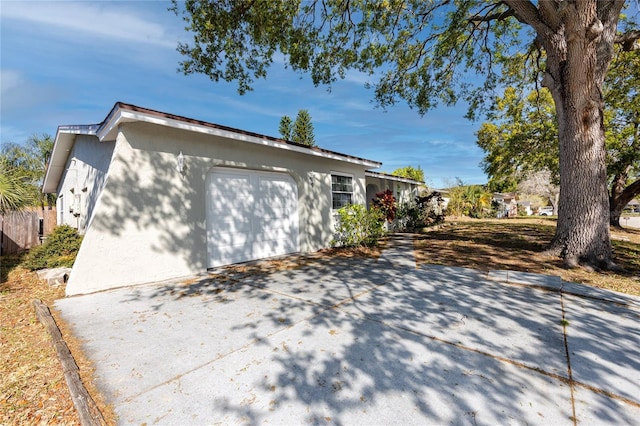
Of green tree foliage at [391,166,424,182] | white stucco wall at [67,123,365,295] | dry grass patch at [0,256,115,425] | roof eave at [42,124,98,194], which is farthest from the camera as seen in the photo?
green tree foliage at [391,166,424,182]

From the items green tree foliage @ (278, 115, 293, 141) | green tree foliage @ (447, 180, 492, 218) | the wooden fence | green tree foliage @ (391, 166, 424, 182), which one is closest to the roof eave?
the wooden fence

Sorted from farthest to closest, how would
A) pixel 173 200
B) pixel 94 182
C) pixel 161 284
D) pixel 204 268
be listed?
1. pixel 94 182
2. pixel 204 268
3. pixel 173 200
4. pixel 161 284

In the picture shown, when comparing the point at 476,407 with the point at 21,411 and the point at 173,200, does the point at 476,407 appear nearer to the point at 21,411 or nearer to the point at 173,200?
the point at 21,411

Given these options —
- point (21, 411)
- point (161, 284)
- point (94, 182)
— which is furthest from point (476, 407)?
point (94, 182)

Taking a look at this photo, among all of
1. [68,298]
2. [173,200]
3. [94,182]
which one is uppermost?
[94,182]

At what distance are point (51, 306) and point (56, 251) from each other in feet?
11.2

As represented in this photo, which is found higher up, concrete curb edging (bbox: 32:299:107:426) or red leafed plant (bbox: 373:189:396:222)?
red leafed plant (bbox: 373:189:396:222)

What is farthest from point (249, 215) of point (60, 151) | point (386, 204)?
point (60, 151)

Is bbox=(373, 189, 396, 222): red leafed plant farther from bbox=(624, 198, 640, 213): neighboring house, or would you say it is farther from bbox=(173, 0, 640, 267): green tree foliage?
bbox=(624, 198, 640, 213): neighboring house

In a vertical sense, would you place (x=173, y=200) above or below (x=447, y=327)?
above

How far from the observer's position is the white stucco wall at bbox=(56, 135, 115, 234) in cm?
649

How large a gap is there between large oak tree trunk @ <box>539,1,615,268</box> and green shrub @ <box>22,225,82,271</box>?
37.1 ft

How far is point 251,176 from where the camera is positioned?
286 inches

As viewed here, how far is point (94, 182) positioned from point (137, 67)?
4532 millimetres
